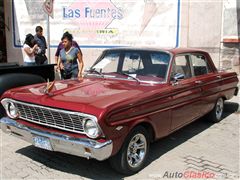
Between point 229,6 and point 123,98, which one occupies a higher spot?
point 229,6

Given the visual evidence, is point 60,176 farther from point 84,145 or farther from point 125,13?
point 125,13

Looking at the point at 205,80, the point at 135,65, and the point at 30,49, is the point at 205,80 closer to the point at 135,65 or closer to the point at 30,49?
the point at 135,65

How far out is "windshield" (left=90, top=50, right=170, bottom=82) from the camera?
5062 mm

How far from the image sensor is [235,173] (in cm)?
443

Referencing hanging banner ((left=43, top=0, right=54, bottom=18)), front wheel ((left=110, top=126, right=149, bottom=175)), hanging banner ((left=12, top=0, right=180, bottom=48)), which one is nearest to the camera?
front wheel ((left=110, top=126, right=149, bottom=175))

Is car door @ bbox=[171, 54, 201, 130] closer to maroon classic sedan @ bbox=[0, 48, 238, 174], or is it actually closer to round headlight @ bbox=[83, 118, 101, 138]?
maroon classic sedan @ bbox=[0, 48, 238, 174]

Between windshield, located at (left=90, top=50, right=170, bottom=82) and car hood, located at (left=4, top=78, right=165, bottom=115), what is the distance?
0.19m

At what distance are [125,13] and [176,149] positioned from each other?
6.89 metres

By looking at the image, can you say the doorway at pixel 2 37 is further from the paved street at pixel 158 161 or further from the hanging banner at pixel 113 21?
the paved street at pixel 158 161

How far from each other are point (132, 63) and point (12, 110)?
6.40 ft

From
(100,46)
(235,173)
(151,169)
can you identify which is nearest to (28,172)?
(151,169)

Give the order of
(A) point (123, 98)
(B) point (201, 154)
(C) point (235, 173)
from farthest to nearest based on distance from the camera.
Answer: (B) point (201, 154) → (C) point (235, 173) → (A) point (123, 98)

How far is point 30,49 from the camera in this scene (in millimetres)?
8148

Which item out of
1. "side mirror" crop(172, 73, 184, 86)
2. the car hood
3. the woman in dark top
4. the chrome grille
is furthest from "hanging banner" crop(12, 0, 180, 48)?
the chrome grille
